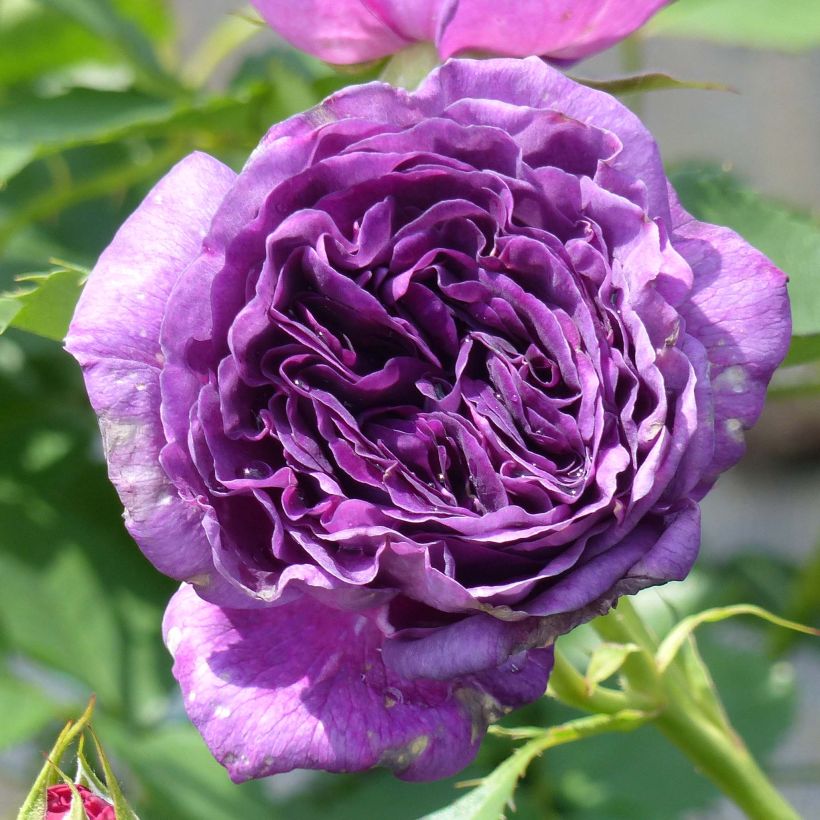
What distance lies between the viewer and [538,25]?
45cm

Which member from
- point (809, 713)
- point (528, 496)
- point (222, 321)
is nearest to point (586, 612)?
point (528, 496)

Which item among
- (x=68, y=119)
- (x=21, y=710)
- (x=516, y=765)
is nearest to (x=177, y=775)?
(x=21, y=710)

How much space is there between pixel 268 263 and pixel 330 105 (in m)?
0.06

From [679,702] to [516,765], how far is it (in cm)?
8

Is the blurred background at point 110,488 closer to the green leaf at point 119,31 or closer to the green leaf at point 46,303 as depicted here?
the green leaf at point 119,31

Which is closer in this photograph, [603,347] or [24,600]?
[603,347]

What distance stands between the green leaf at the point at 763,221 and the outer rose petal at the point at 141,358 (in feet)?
0.86

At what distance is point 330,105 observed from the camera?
1.27 feet

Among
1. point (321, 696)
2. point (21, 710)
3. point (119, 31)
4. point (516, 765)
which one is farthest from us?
point (119, 31)

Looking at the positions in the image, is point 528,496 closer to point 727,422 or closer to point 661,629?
point 727,422

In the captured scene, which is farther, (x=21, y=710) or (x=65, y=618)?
(x=65, y=618)

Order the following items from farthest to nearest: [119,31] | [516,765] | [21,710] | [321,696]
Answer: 1. [119,31]
2. [21,710]
3. [516,765]
4. [321,696]

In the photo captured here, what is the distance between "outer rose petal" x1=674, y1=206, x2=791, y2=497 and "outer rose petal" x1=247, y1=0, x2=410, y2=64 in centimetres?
18

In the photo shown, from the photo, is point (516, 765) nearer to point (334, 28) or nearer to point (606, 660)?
point (606, 660)
